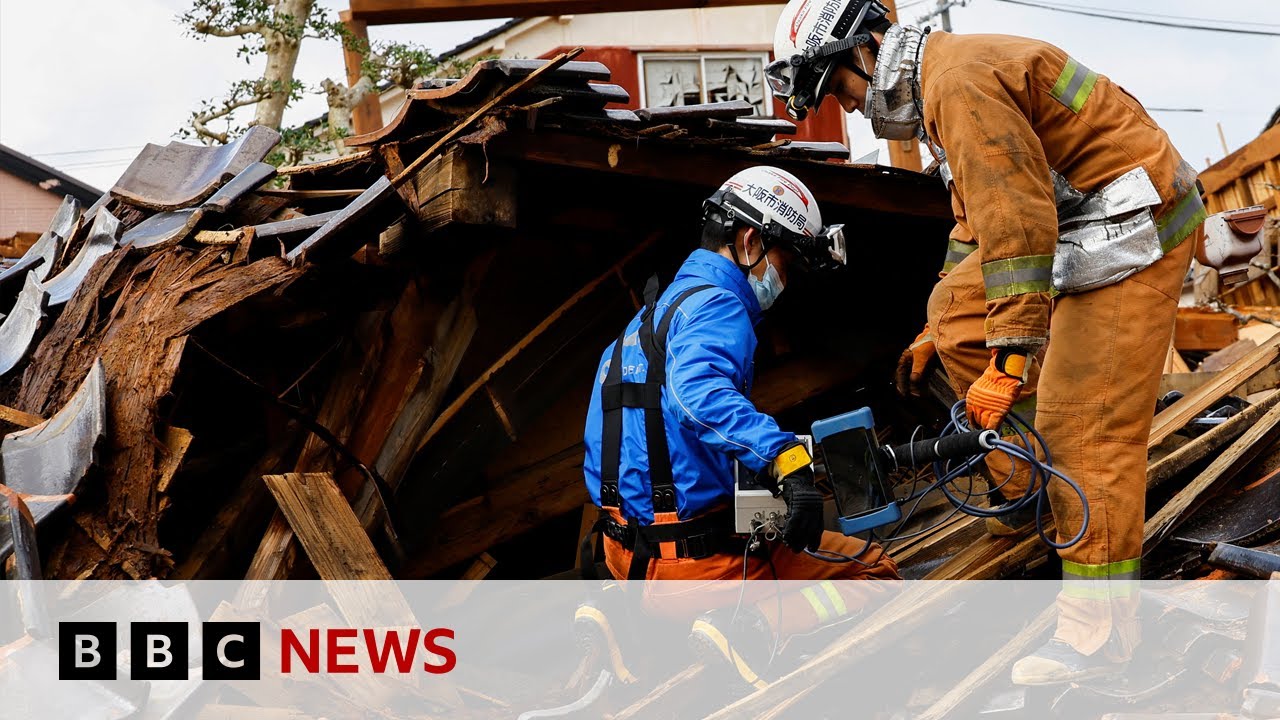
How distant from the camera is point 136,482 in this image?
13.9 feet

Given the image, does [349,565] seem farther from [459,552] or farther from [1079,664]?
[1079,664]

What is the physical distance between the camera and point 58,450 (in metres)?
4.32

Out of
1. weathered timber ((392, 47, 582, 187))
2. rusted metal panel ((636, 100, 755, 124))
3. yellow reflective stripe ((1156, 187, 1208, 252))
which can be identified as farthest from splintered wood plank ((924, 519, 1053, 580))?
weathered timber ((392, 47, 582, 187))

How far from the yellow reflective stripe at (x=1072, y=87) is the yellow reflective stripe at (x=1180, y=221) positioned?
1.53 feet

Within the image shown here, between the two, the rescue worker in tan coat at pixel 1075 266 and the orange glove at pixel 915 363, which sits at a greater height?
the rescue worker in tan coat at pixel 1075 266

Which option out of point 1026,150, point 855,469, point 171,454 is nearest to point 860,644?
point 855,469

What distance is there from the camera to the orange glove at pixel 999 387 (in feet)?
10.9

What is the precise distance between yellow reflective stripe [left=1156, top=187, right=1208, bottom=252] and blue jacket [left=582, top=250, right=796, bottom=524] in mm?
1389

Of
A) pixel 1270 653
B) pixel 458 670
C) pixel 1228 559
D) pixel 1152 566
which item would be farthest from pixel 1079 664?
pixel 458 670

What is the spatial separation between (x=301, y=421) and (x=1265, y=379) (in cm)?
520

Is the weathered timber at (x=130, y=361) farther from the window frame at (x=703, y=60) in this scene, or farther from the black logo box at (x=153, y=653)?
the window frame at (x=703, y=60)

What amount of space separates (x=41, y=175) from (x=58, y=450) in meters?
23.9

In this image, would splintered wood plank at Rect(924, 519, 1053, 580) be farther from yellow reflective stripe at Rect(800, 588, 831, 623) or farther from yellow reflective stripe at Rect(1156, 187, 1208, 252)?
yellow reflective stripe at Rect(1156, 187, 1208, 252)

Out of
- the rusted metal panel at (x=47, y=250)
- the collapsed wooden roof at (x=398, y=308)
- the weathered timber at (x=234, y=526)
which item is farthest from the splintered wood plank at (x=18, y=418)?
the rusted metal panel at (x=47, y=250)
